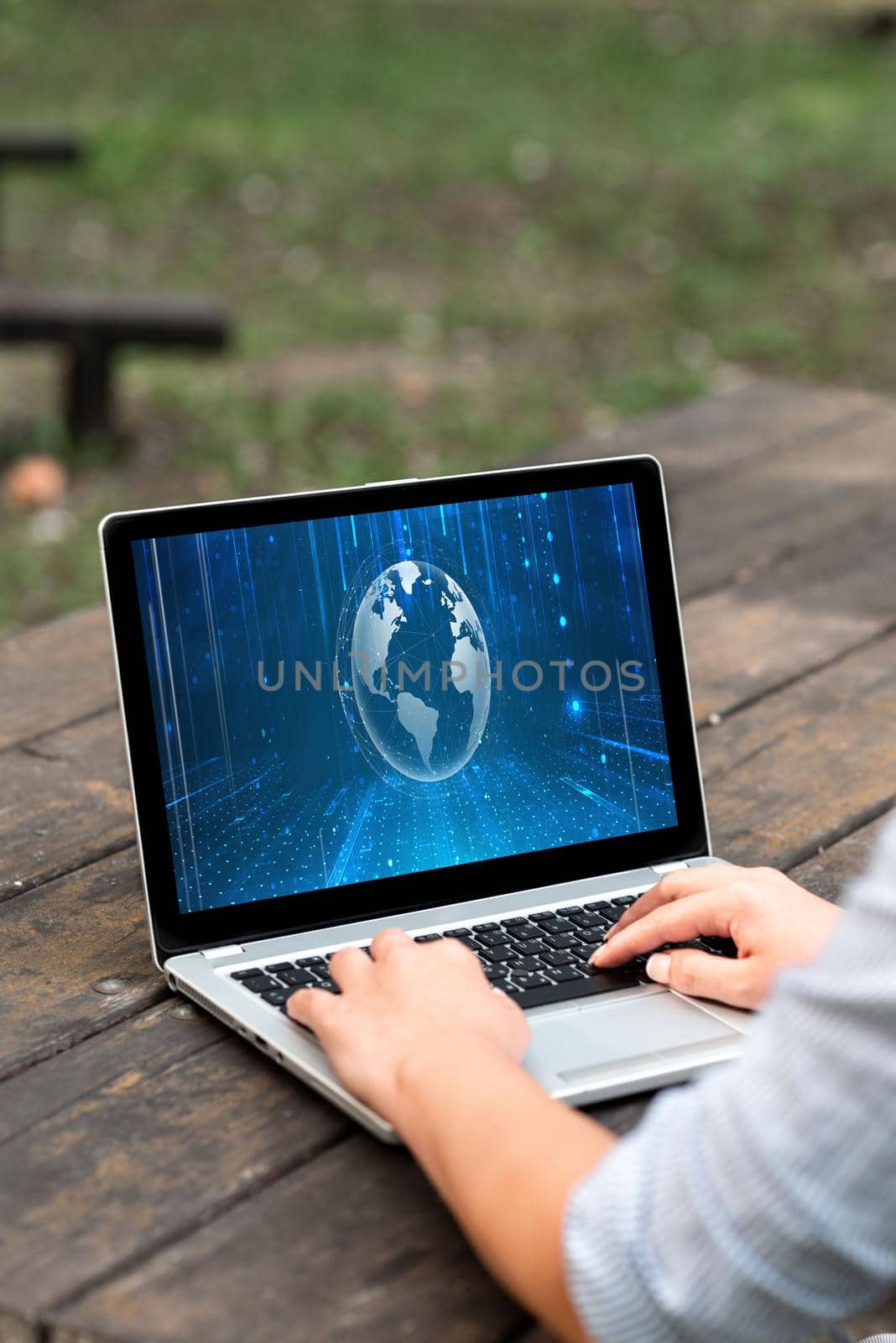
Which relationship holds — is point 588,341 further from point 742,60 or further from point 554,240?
point 742,60

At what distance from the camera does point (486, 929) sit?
1.20 m

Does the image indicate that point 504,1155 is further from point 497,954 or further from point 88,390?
point 88,390

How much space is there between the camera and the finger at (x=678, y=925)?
1.11m

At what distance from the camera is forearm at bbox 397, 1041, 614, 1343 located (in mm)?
815

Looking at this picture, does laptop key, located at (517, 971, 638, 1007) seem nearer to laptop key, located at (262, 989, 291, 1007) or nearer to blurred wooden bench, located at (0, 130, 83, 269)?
laptop key, located at (262, 989, 291, 1007)

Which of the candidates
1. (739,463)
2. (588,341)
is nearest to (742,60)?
(588,341)

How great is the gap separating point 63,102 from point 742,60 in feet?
11.9

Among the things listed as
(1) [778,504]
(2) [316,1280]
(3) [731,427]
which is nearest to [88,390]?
(3) [731,427]

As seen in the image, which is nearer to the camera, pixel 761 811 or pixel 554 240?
pixel 761 811

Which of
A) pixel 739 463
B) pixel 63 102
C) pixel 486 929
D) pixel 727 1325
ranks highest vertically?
pixel 63 102

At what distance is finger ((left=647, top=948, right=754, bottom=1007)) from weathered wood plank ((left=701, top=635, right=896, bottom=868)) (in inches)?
12.6

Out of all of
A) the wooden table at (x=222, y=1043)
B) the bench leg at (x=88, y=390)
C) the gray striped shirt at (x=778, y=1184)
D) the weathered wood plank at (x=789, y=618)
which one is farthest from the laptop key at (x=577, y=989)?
the bench leg at (x=88, y=390)

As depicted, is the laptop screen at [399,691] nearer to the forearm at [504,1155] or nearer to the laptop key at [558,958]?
the laptop key at [558,958]

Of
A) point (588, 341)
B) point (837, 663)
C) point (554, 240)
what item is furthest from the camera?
point (554, 240)
